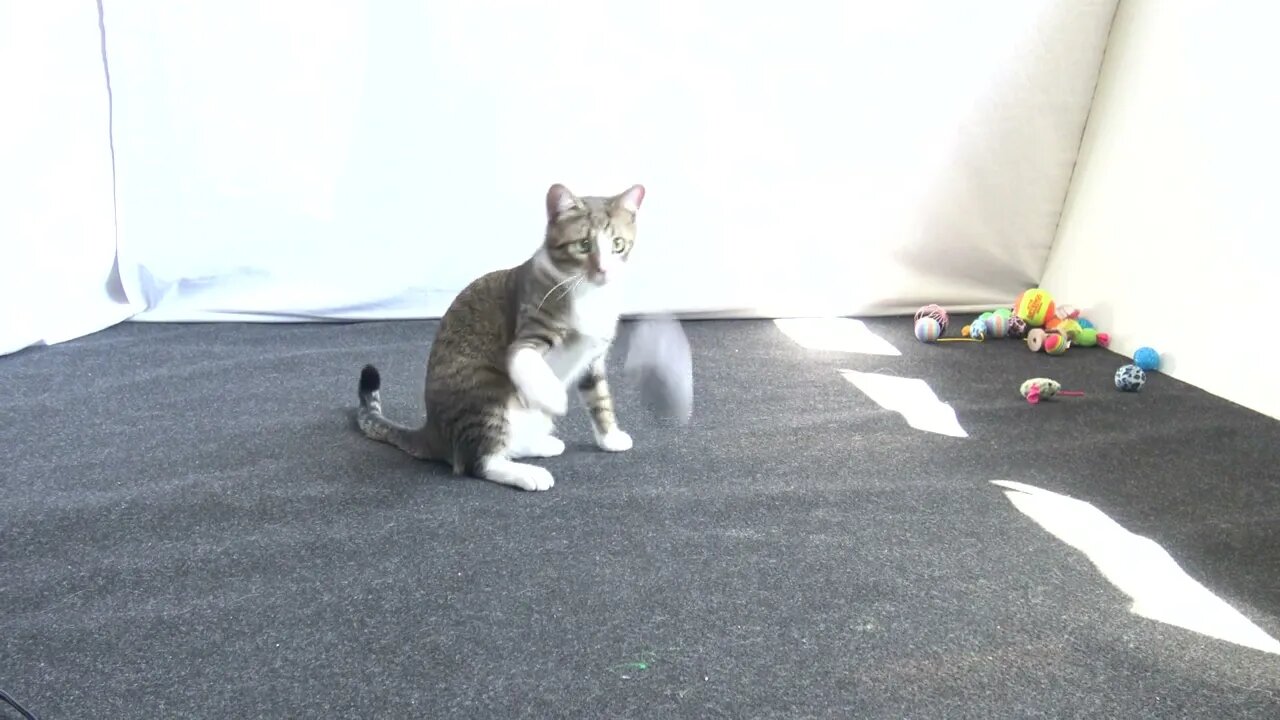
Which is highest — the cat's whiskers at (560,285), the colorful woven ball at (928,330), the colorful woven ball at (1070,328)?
the cat's whiskers at (560,285)

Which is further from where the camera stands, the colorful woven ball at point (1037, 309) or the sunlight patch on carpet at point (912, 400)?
the colorful woven ball at point (1037, 309)

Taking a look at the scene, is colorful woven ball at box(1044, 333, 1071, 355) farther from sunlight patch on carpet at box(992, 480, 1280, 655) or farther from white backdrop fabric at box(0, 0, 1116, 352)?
sunlight patch on carpet at box(992, 480, 1280, 655)

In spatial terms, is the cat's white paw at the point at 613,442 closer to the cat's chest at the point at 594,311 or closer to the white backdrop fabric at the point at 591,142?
the cat's chest at the point at 594,311

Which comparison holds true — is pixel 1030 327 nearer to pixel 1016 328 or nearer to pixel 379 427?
pixel 1016 328

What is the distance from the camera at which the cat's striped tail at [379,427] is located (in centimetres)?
170

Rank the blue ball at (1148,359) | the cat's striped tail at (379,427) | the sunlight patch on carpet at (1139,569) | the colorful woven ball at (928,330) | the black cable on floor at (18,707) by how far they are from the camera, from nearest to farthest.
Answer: the black cable on floor at (18,707), the sunlight patch on carpet at (1139,569), the cat's striped tail at (379,427), the blue ball at (1148,359), the colorful woven ball at (928,330)

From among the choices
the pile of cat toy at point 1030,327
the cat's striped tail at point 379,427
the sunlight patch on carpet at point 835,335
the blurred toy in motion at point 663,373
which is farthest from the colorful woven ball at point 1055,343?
the cat's striped tail at point 379,427

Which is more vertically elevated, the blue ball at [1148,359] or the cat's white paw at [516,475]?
the blue ball at [1148,359]

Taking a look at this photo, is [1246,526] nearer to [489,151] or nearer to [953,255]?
[953,255]

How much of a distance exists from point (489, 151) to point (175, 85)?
3.14ft

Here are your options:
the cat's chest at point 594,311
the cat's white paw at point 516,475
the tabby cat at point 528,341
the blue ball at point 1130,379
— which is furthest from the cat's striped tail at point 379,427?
the blue ball at point 1130,379

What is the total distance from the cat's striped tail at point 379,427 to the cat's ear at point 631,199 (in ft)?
2.01

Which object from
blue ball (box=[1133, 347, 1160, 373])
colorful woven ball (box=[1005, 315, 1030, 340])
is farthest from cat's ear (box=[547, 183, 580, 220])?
→ blue ball (box=[1133, 347, 1160, 373])

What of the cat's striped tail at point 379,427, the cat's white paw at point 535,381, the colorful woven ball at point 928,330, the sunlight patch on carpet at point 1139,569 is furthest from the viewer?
the colorful woven ball at point 928,330
